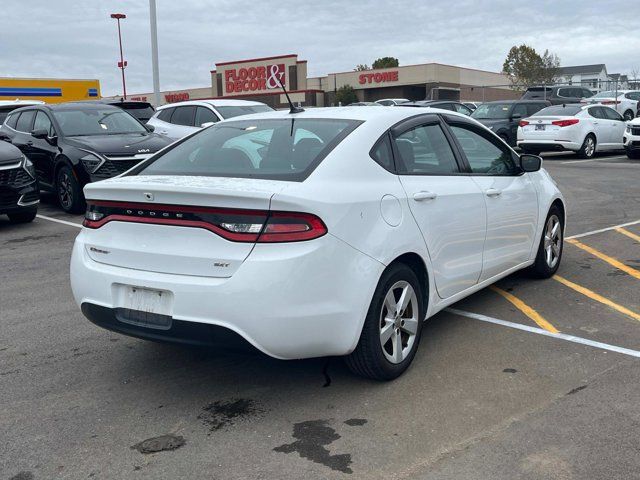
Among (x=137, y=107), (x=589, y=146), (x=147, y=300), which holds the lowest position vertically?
(x=147, y=300)

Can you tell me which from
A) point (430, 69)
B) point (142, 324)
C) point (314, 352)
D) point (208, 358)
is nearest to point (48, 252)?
point (208, 358)

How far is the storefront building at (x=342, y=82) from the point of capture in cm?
5200

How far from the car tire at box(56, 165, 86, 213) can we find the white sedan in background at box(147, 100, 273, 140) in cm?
283

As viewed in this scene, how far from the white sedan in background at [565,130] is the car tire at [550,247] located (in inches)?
498

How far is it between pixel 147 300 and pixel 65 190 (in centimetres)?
789

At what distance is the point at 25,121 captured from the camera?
12531 mm

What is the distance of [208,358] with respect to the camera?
4695mm

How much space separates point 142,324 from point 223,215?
0.76 metres

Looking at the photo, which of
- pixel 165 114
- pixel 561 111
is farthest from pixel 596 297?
pixel 561 111

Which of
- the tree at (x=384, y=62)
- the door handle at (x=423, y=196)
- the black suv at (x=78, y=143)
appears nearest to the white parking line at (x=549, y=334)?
the door handle at (x=423, y=196)

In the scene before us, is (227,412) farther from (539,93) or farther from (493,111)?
(539,93)

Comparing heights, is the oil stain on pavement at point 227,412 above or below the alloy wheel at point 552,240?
below

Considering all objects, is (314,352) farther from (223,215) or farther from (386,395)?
(223,215)

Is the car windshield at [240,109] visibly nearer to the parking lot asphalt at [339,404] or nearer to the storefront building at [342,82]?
the parking lot asphalt at [339,404]
